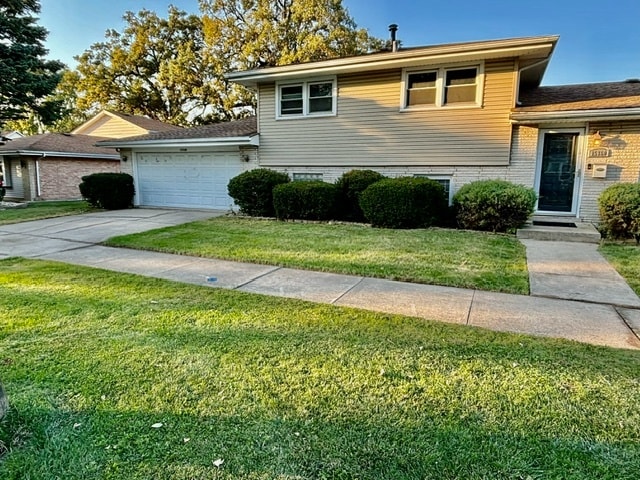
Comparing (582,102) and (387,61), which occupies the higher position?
(387,61)

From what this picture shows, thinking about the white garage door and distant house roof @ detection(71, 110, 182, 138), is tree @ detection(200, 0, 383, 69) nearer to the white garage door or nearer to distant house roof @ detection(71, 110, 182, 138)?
distant house roof @ detection(71, 110, 182, 138)

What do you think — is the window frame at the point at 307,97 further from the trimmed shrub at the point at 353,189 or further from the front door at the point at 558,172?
the front door at the point at 558,172

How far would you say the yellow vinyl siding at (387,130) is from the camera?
989 cm

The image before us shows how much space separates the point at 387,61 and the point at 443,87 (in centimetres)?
162

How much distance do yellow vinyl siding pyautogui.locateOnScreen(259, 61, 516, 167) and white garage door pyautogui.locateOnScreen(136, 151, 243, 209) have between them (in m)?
1.54

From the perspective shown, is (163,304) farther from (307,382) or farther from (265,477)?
(265,477)

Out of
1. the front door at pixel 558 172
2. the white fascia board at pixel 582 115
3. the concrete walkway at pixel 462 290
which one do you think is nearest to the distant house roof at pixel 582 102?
the white fascia board at pixel 582 115

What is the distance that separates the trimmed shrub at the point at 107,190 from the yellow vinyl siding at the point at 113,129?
31.5 ft

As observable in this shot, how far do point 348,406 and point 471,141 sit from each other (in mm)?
9283

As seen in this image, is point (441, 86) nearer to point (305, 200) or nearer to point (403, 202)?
point (403, 202)

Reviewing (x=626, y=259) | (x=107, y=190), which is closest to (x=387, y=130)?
(x=626, y=259)

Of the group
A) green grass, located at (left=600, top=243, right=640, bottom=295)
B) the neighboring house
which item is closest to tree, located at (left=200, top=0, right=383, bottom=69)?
the neighboring house

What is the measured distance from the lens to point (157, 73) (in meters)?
28.3

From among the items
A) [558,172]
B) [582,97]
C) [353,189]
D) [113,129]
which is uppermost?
[113,129]
